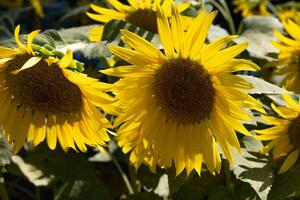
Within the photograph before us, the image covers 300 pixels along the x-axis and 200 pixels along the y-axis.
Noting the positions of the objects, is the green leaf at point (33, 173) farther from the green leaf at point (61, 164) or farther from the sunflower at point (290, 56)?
the sunflower at point (290, 56)

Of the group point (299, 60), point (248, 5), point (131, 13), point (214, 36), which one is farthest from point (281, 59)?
point (248, 5)

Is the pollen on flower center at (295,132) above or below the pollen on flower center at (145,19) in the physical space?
below

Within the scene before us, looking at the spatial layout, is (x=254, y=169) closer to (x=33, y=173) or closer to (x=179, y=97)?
(x=179, y=97)

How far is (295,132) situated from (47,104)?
45 cm

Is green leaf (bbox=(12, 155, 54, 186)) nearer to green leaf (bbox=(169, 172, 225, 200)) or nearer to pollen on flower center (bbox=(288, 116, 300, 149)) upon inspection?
green leaf (bbox=(169, 172, 225, 200))

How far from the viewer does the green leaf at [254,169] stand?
100 centimetres

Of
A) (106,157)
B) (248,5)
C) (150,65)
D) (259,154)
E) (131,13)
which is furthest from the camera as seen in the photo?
(248,5)

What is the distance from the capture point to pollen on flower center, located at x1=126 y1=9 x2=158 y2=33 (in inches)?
47.1

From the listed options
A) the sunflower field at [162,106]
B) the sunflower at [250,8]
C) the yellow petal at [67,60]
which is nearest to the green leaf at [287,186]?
the sunflower field at [162,106]

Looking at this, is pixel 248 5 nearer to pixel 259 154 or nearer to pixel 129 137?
pixel 259 154

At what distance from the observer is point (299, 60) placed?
1312 mm

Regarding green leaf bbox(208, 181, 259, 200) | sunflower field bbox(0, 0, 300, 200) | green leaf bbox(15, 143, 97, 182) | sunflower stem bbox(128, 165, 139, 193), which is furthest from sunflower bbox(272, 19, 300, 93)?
green leaf bbox(15, 143, 97, 182)

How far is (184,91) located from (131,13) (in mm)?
305

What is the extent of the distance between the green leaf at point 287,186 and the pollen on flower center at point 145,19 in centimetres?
39
